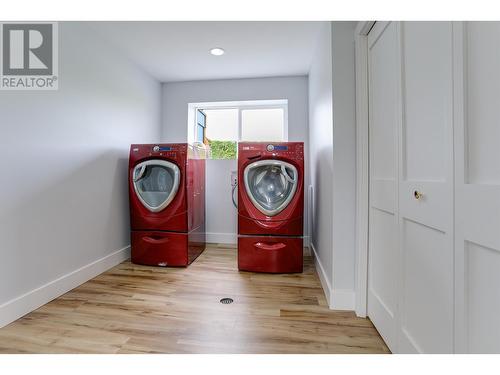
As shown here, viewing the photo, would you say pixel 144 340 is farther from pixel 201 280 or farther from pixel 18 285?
pixel 18 285

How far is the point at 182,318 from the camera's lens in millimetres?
1597

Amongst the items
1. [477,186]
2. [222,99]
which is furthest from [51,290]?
[222,99]

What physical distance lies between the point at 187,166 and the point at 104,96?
3.46 feet

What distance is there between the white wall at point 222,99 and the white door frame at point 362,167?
1607 mm

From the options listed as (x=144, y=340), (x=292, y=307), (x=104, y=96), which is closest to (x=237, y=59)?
(x=104, y=96)

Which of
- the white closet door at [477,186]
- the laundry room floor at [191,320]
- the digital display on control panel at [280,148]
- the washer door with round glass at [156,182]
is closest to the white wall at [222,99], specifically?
the washer door with round glass at [156,182]

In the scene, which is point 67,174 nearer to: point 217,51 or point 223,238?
point 217,51

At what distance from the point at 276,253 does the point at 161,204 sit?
1.26m

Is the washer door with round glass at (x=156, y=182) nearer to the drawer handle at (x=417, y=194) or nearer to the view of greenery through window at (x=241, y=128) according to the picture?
the view of greenery through window at (x=241, y=128)

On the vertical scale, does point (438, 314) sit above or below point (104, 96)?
below

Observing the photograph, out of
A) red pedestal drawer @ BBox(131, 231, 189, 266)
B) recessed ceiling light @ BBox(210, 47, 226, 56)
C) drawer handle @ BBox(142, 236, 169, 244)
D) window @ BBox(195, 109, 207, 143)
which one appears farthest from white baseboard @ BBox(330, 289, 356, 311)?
window @ BBox(195, 109, 207, 143)

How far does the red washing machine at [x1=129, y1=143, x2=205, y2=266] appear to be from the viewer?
2.46 meters

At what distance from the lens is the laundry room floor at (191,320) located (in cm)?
132

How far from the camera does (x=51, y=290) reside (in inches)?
71.7
